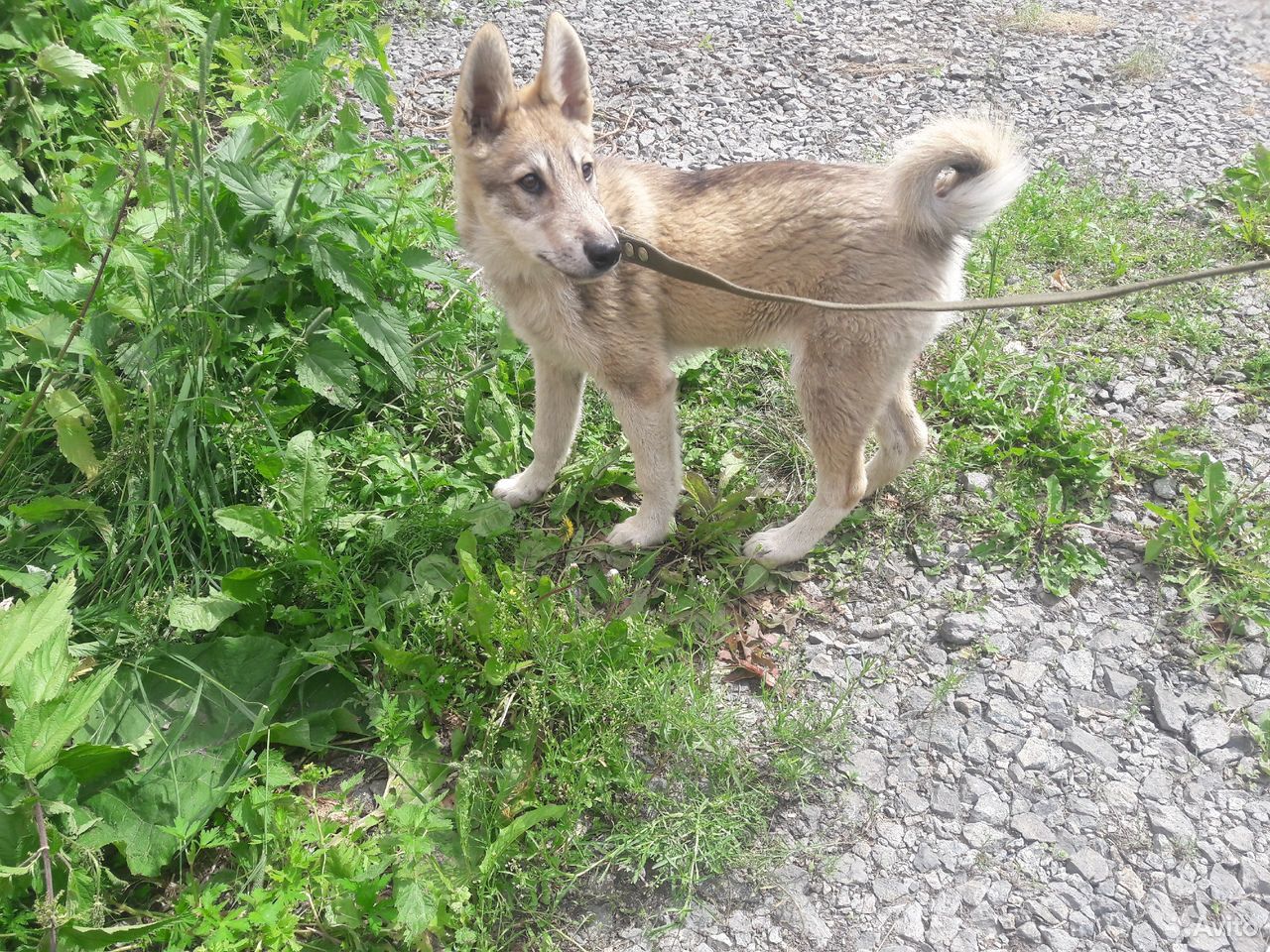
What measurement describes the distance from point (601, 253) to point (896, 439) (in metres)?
1.63

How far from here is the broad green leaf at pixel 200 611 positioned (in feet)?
9.46

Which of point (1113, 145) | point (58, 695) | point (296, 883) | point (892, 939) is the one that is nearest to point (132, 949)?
point (296, 883)

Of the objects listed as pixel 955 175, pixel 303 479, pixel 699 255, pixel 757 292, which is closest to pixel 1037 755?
pixel 757 292

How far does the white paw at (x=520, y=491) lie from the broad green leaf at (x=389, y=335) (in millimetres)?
621

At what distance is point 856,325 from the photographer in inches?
127

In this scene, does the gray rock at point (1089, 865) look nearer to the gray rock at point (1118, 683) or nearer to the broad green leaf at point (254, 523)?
the gray rock at point (1118, 683)

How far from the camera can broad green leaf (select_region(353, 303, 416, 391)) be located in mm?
3604

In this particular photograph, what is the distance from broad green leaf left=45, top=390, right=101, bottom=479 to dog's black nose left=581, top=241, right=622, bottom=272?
192cm

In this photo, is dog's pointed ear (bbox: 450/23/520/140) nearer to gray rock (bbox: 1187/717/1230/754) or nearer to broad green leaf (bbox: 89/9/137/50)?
broad green leaf (bbox: 89/9/137/50)

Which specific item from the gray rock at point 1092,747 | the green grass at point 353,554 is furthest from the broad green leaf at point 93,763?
the gray rock at point 1092,747

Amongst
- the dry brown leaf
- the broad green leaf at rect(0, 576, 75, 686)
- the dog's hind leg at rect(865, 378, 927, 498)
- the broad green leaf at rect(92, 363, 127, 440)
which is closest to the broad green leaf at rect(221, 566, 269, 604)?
the broad green leaf at rect(0, 576, 75, 686)

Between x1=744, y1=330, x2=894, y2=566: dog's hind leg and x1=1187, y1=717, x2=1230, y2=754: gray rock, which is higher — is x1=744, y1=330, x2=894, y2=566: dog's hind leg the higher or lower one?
the higher one

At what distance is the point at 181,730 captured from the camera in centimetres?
278

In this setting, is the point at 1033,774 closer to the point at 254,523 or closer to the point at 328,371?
the point at 254,523
